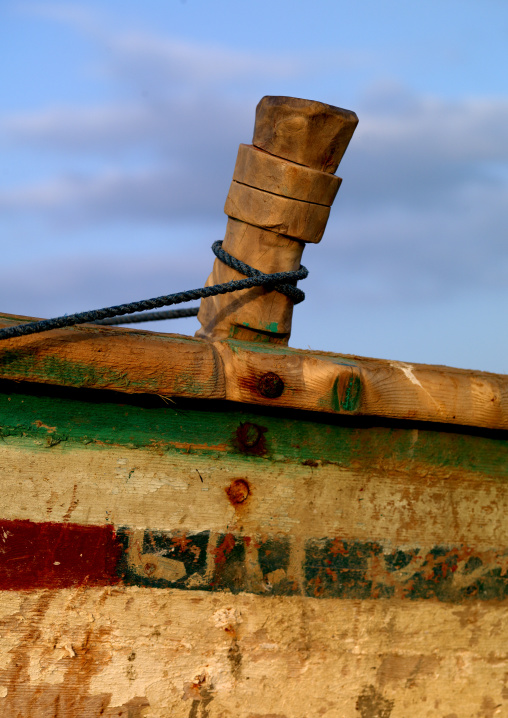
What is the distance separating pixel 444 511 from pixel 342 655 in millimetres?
420

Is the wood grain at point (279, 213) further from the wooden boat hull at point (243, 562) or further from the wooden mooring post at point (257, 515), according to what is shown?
the wooden boat hull at point (243, 562)

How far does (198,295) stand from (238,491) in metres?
0.45

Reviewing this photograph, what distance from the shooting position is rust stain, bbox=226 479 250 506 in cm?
164

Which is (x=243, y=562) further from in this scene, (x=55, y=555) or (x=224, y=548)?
(x=55, y=555)

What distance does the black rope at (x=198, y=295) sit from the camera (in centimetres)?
144

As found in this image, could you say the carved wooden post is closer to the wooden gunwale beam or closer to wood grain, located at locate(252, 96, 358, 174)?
wood grain, located at locate(252, 96, 358, 174)

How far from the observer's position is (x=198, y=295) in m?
1.71

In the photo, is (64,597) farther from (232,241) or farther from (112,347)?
(232,241)

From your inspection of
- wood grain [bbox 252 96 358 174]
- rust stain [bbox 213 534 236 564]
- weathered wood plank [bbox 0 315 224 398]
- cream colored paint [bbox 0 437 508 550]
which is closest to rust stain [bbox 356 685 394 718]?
cream colored paint [bbox 0 437 508 550]

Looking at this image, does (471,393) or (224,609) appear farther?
(471,393)

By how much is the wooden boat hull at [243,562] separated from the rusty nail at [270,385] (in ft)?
0.30

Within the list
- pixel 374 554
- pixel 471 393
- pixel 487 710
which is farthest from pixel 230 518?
pixel 487 710


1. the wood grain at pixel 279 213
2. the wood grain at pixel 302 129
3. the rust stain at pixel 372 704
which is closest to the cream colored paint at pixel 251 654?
the rust stain at pixel 372 704

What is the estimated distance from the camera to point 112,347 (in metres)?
1.49
